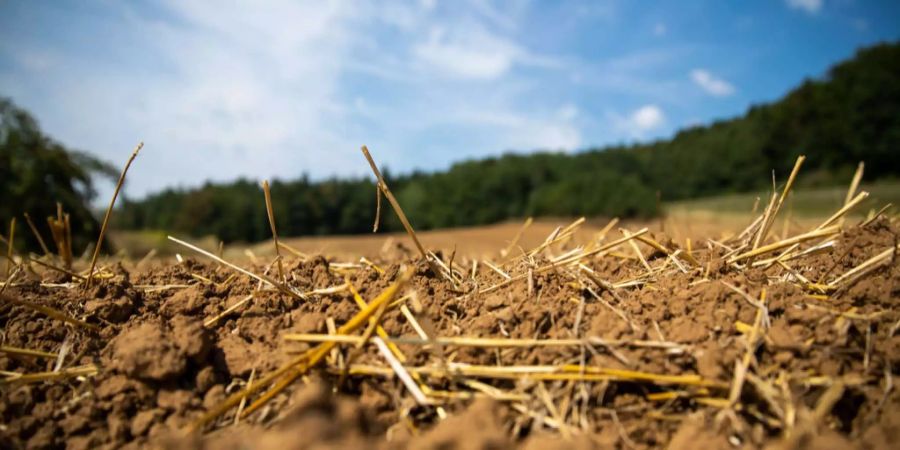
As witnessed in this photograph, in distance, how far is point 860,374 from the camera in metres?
1.55

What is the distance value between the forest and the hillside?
0.45 feet

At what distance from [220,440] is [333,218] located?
244 feet

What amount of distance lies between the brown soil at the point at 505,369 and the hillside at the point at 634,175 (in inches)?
1760

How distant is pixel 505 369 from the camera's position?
64.8 inches

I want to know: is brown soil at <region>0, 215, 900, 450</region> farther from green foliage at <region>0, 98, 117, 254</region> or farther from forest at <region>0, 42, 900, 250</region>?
forest at <region>0, 42, 900, 250</region>

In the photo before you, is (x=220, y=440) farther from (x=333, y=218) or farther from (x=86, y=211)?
(x=333, y=218)

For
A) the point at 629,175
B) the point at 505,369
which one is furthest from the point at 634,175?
the point at 505,369

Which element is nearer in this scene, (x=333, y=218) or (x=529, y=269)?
(x=529, y=269)

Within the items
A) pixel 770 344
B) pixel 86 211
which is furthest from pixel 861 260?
pixel 86 211

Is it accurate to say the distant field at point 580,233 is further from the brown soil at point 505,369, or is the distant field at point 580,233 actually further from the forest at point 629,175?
the forest at point 629,175

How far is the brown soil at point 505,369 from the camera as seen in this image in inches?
57.2

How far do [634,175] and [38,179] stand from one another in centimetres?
6527

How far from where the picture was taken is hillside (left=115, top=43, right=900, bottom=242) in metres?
48.3

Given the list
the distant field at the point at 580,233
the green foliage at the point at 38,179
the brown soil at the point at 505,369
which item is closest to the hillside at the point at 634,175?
the distant field at the point at 580,233
